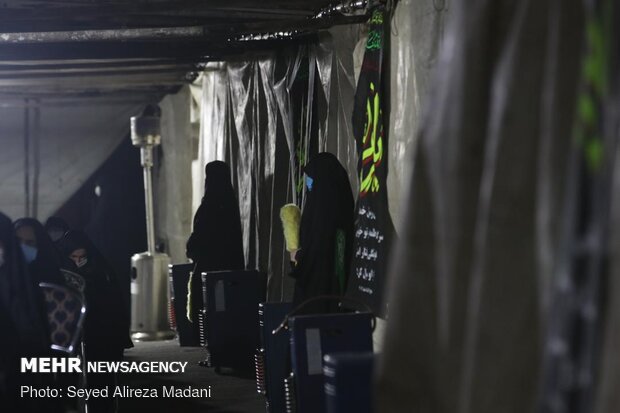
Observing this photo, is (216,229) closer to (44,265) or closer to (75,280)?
(75,280)

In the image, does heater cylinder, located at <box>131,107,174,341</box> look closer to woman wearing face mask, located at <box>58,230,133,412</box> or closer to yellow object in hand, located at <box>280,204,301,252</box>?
woman wearing face mask, located at <box>58,230,133,412</box>

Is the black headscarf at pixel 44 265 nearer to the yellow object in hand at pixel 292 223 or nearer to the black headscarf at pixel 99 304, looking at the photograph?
the black headscarf at pixel 99 304

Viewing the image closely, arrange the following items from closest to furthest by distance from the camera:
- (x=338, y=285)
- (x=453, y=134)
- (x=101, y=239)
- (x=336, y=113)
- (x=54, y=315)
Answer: (x=453, y=134) → (x=54, y=315) → (x=338, y=285) → (x=336, y=113) → (x=101, y=239)

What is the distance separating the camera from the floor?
6.49m

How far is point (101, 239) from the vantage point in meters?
13.4

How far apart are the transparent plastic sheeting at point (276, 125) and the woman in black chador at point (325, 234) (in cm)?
16

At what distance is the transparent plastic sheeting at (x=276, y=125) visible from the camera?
19.3 feet

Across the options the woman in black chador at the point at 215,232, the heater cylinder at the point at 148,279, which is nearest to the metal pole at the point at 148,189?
the heater cylinder at the point at 148,279

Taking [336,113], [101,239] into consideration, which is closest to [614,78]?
[336,113]

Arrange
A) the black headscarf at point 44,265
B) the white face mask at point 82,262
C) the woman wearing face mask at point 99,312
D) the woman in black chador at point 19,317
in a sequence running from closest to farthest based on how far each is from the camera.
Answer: the woman in black chador at point 19,317 → the black headscarf at point 44,265 → the woman wearing face mask at point 99,312 → the white face mask at point 82,262

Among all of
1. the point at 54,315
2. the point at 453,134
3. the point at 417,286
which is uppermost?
the point at 453,134

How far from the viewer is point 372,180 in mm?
4848

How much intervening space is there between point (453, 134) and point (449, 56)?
0.09 metres

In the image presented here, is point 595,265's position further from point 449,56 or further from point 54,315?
point 54,315
